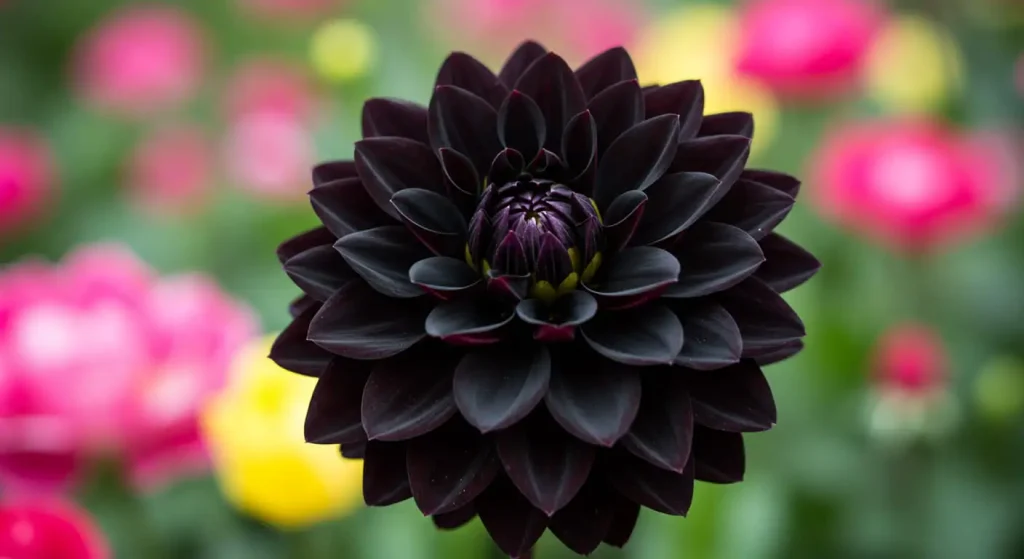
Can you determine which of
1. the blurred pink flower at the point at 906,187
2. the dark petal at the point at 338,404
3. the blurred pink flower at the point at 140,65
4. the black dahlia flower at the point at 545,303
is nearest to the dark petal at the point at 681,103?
the black dahlia flower at the point at 545,303

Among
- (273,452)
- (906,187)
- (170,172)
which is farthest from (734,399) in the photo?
(170,172)

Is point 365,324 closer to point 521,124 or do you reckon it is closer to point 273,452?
point 521,124

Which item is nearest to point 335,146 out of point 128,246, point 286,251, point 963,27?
point 128,246

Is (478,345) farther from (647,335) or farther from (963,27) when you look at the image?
(963,27)

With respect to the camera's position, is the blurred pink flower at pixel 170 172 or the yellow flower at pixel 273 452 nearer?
the yellow flower at pixel 273 452

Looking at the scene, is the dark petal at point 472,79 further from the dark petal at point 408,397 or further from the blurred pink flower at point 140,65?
the blurred pink flower at point 140,65
